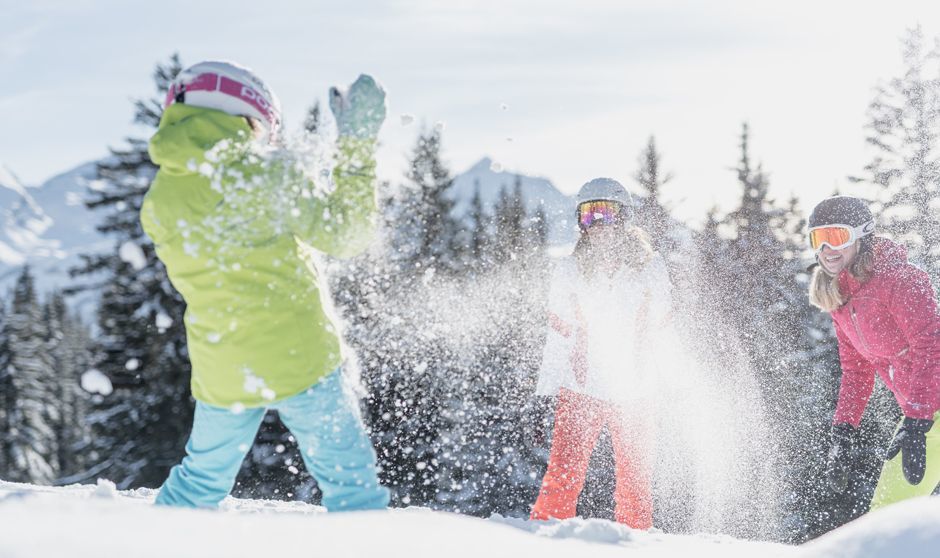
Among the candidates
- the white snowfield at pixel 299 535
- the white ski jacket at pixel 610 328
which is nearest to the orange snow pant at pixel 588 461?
the white ski jacket at pixel 610 328

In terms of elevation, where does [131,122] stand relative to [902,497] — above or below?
above

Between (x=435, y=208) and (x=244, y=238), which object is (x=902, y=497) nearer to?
(x=244, y=238)

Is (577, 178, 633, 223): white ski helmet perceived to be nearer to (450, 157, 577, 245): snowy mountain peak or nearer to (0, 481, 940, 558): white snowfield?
(450, 157, 577, 245): snowy mountain peak

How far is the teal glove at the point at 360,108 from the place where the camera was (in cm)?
333

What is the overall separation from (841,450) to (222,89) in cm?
452

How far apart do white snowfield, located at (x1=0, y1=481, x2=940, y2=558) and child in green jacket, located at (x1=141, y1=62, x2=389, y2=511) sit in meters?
0.93

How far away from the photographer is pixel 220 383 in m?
3.18

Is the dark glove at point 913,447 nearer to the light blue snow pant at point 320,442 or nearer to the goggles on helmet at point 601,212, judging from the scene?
the goggles on helmet at point 601,212

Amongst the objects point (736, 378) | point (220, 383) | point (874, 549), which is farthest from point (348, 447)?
point (736, 378)

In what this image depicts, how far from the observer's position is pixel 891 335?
14.7 ft

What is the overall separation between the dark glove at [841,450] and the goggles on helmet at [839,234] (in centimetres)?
127

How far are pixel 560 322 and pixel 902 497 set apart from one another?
228cm

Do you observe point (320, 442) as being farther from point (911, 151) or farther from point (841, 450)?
point (911, 151)

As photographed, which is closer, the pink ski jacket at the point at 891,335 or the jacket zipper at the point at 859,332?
the pink ski jacket at the point at 891,335
